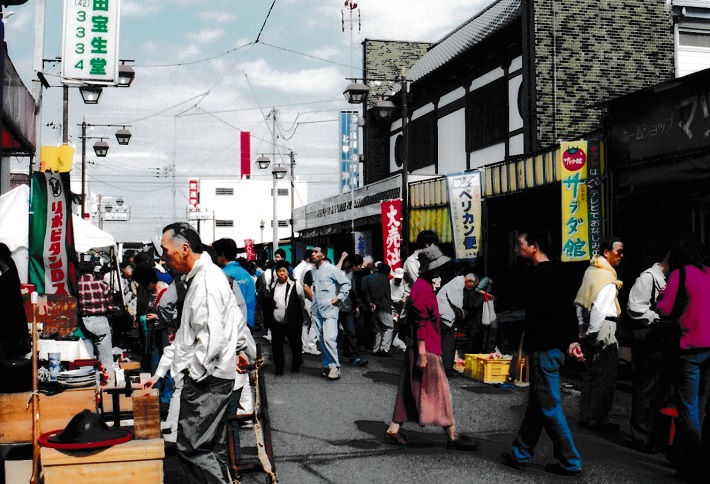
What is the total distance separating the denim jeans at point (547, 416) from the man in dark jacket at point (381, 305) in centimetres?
881

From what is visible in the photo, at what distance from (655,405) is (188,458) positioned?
4722 millimetres

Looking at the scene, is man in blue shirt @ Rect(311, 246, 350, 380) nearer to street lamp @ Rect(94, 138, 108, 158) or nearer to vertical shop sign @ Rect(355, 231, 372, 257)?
vertical shop sign @ Rect(355, 231, 372, 257)

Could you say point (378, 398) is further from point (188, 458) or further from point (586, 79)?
point (586, 79)

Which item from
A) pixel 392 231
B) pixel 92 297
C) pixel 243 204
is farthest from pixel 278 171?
pixel 243 204

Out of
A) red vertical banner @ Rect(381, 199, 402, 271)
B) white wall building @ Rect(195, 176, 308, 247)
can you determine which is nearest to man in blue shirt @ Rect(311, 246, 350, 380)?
red vertical banner @ Rect(381, 199, 402, 271)

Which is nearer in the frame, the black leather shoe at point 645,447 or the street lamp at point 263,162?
the black leather shoe at point 645,447

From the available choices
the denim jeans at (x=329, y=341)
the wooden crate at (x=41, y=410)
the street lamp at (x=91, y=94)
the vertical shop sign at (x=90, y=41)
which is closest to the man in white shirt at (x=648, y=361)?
the wooden crate at (x=41, y=410)

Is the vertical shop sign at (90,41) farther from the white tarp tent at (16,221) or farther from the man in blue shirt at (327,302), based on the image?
the man in blue shirt at (327,302)

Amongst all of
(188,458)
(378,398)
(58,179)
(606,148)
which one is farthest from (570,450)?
(606,148)

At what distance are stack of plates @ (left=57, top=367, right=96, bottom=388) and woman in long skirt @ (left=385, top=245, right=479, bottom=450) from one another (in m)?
2.86

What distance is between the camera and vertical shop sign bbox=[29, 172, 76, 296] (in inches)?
368

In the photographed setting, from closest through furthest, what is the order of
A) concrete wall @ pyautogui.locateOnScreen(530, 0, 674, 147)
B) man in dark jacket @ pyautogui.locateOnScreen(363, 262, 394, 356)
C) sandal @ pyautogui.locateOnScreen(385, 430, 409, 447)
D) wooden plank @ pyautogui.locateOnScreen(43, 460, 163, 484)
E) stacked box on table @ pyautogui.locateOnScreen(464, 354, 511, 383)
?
wooden plank @ pyautogui.locateOnScreen(43, 460, 163, 484)
sandal @ pyautogui.locateOnScreen(385, 430, 409, 447)
stacked box on table @ pyautogui.locateOnScreen(464, 354, 511, 383)
man in dark jacket @ pyautogui.locateOnScreen(363, 262, 394, 356)
concrete wall @ pyautogui.locateOnScreen(530, 0, 674, 147)

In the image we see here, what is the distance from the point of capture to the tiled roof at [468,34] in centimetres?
1909

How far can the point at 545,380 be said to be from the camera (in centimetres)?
653
